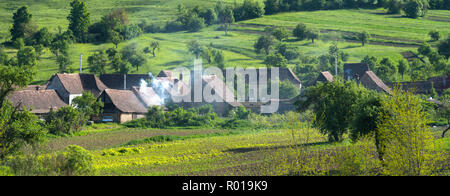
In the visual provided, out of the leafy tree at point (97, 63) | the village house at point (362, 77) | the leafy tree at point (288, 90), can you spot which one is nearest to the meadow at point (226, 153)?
the village house at point (362, 77)

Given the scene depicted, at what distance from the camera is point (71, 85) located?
76.4 metres

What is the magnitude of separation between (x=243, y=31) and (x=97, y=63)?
156 feet

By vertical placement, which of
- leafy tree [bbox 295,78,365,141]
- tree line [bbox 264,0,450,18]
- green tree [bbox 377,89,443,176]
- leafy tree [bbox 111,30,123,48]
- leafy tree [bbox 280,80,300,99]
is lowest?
leafy tree [bbox 280,80,300,99]

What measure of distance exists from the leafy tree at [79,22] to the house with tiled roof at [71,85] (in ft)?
149

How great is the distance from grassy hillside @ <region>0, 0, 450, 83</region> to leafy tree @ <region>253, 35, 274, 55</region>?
161 centimetres

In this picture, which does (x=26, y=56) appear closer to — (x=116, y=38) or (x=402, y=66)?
(x=116, y=38)

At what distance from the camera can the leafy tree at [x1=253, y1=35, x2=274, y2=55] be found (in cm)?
11662

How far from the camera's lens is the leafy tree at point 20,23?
121 m

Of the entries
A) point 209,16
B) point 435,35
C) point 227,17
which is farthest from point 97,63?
point 435,35

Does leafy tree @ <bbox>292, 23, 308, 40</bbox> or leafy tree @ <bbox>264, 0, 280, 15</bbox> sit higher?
leafy tree @ <bbox>264, 0, 280, 15</bbox>

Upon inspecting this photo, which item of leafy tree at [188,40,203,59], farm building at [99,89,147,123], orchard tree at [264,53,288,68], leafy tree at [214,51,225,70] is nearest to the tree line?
leafy tree at [188,40,203,59]

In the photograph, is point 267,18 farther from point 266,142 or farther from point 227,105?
point 266,142

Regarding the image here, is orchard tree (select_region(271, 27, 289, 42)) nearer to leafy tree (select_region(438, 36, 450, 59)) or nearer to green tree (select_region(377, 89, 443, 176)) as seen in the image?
leafy tree (select_region(438, 36, 450, 59))

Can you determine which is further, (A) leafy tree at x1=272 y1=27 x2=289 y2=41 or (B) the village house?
(A) leafy tree at x1=272 y1=27 x2=289 y2=41
